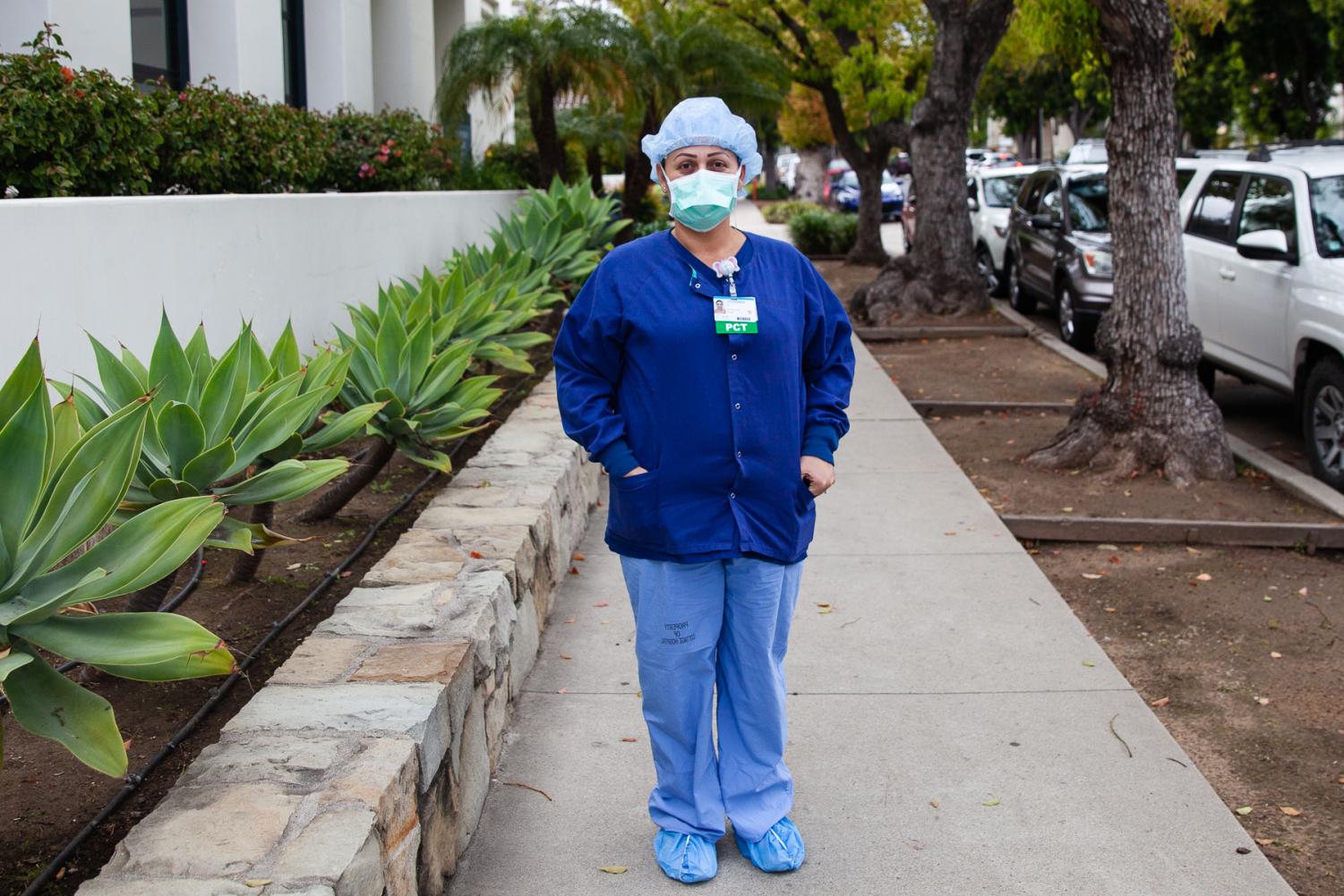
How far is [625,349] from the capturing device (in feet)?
11.0

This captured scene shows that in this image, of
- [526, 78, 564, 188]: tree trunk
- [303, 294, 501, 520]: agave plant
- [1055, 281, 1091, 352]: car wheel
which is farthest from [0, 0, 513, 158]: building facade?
[1055, 281, 1091, 352]: car wheel

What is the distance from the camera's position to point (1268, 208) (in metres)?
9.09

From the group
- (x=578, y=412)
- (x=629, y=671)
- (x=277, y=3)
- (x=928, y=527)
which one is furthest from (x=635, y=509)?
(x=277, y=3)

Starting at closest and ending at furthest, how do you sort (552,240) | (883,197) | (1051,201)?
(552,240)
(1051,201)
(883,197)

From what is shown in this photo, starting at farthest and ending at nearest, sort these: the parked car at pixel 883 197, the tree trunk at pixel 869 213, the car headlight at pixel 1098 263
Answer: the parked car at pixel 883 197 → the tree trunk at pixel 869 213 → the car headlight at pixel 1098 263

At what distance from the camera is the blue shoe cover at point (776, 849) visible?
3.58 m

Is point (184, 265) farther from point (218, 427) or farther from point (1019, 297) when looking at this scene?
point (1019, 297)

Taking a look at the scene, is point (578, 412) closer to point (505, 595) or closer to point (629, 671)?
point (505, 595)

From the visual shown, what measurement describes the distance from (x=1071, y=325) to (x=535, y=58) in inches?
270

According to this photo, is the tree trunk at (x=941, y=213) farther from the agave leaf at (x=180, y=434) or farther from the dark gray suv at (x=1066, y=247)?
the agave leaf at (x=180, y=434)

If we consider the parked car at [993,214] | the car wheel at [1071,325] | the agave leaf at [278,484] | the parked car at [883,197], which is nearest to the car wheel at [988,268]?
the parked car at [993,214]

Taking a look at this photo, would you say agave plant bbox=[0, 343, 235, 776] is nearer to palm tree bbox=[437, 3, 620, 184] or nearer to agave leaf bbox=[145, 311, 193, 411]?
agave leaf bbox=[145, 311, 193, 411]

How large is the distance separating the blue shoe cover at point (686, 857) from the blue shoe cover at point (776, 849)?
Result: 0.11m

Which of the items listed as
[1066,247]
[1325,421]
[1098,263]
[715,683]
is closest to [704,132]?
[715,683]
